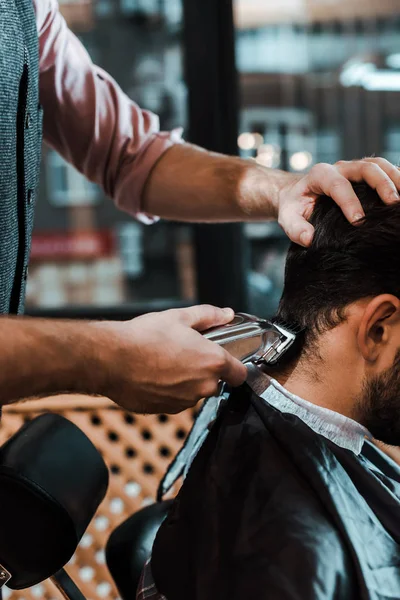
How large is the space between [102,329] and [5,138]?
551 mm

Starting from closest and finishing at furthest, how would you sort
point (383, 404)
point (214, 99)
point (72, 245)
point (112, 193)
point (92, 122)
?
1. point (383, 404)
2. point (92, 122)
3. point (112, 193)
4. point (214, 99)
5. point (72, 245)

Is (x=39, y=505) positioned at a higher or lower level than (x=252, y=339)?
lower

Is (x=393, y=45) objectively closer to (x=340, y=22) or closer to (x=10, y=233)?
(x=340, y=22)

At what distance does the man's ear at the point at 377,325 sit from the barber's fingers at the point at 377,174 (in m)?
0.16

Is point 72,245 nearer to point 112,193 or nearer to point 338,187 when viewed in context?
point 112,193

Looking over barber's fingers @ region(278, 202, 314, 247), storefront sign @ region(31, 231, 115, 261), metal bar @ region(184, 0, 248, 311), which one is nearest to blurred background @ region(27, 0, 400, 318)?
metal bar @ region(184, 0, 248, 311)

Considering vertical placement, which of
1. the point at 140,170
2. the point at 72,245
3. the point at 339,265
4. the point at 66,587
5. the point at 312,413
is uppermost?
the point at 140,170

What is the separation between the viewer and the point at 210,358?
1011 millimetres

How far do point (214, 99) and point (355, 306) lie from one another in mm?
2063

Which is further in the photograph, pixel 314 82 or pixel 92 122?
pixel 314 82

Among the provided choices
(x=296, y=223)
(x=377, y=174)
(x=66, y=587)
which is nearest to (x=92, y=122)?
(x=296, y=223)

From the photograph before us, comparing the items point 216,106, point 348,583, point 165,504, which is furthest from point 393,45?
point 348,583

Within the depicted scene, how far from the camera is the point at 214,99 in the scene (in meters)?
3.07

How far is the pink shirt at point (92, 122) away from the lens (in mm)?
1669
